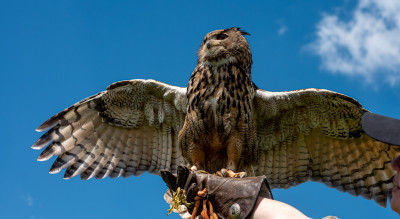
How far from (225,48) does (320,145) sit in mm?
1845

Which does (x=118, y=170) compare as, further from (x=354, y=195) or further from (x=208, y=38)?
(x=354, y=195)

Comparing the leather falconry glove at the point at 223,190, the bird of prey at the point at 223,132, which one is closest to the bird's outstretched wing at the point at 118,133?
the bird of prey at the point at 223,132

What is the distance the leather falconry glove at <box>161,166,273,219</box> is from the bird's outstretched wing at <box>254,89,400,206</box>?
205cm

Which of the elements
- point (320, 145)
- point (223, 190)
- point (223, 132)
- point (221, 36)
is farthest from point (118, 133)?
point (223, 190)

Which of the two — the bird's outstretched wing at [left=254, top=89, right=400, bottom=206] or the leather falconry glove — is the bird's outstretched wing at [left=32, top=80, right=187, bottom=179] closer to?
the bird's outstretched wing at [left=254, top=89, right=400, bottom=206]

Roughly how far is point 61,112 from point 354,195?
3.93m

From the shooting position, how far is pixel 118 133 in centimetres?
646

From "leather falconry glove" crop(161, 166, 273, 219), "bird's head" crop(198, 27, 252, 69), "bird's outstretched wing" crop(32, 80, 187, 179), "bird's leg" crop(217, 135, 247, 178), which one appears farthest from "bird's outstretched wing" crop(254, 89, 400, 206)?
"leather falconry glove" crop(161, 166, 273, 219)

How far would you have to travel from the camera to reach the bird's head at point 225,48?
5.53 metres

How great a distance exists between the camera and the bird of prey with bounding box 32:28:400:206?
536 cm

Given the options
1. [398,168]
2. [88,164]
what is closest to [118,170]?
[88,164]

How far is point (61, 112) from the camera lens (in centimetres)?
631

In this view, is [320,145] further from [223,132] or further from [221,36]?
[221,36]

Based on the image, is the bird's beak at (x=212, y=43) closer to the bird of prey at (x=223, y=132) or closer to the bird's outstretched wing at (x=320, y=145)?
the bird of prey at (x=223, y=132)
